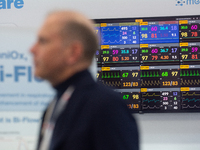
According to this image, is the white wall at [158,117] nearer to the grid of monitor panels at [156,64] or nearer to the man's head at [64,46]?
the grid of monitor panels at [156,64]

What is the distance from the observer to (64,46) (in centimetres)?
79

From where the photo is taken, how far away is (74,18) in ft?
2.58

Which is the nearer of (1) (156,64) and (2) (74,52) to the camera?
(2) (74,52)

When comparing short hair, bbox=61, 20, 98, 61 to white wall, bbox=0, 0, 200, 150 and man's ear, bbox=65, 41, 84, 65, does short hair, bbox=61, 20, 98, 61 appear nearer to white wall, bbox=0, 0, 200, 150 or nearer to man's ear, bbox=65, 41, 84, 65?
man's ear, bbox=65, 41, 84, 65

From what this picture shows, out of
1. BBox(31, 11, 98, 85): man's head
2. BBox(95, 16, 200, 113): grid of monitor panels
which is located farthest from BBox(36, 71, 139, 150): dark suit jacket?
BBox(95, 16, 200, 113): grid of monitor panels

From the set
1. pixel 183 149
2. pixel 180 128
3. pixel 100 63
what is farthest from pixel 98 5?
pixel 183 149

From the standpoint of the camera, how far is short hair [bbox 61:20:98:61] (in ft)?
2.56

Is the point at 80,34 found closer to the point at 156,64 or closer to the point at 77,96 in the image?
the point at 77,96

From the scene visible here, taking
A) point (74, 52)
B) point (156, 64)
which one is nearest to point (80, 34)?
point (74, 52)

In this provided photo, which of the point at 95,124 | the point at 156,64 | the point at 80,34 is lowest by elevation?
the point at 95,124

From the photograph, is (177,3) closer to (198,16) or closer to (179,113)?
(198,16)

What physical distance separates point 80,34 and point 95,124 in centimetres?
31

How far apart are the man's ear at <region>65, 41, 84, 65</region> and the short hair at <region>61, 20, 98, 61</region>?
1cm

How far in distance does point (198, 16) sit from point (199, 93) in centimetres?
93
